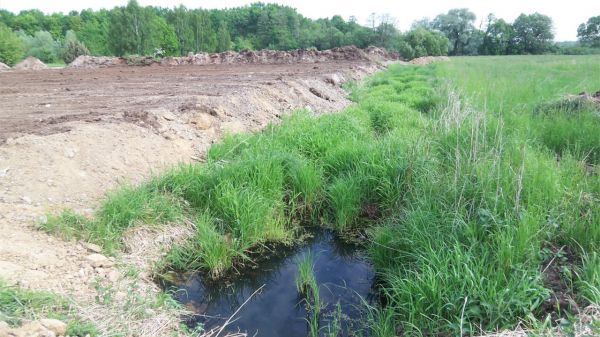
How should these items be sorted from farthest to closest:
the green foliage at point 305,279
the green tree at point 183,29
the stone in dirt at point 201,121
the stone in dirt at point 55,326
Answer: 1. the green tree at point 183,29
2. the stone in dirt at point 201,121
3. the green foliage at point 305,279
4. the stone in dirt at point 55,326

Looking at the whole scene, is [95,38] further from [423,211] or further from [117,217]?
[423,211]

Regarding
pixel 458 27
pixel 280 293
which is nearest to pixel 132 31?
pixel 280 293

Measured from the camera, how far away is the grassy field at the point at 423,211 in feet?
8.36

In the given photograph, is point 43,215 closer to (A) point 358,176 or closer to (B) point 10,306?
(B) point 10,306

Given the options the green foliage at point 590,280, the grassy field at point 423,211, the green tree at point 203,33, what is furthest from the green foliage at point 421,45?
the green foliage at point 590,280

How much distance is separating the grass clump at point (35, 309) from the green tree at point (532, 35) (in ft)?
213

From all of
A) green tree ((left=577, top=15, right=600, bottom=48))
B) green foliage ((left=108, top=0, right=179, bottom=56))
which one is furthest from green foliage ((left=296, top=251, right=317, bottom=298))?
green tree ((left=577, top=15, right=600, bottom=48))

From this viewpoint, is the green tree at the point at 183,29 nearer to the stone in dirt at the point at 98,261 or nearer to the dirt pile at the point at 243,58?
the dirt pile at the point at 243,58

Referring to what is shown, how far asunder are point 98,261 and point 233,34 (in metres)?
79.3

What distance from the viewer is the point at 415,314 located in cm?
269

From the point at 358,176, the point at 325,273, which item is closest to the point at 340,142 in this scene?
the point at 358,176

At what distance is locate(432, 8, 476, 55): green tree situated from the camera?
2552 inches

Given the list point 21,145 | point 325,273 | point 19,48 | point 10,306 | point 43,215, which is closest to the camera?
point 10,306

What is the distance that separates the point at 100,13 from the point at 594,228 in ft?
264
